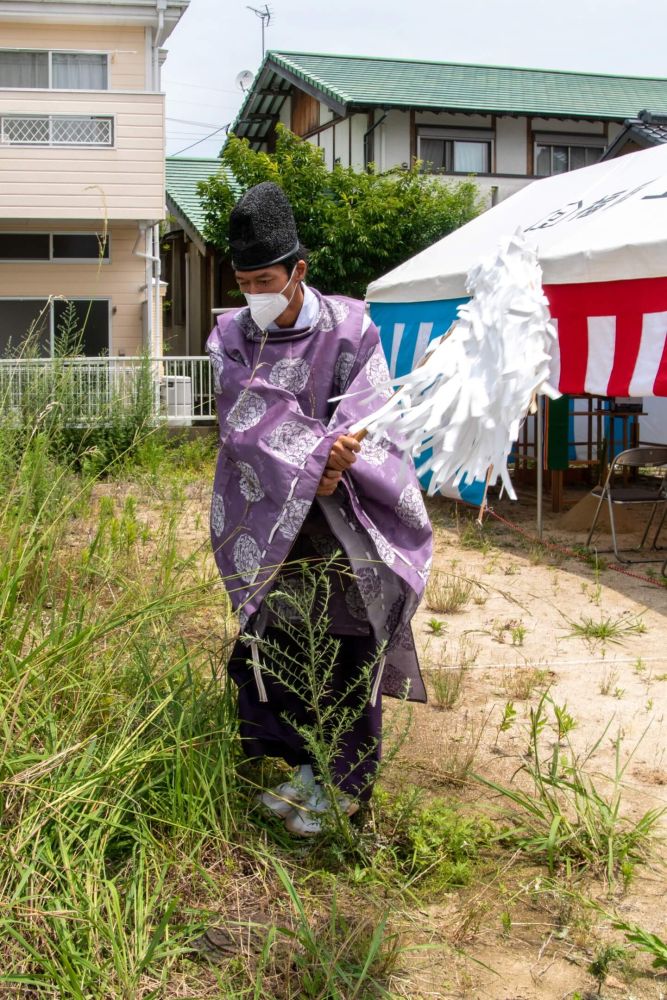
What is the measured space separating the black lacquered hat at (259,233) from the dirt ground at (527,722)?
1.07 m

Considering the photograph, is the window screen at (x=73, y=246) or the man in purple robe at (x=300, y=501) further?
the window screen at (x=73, y=246)

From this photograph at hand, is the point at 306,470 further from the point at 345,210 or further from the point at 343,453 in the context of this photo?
the point at 345,210

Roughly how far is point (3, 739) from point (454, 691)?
1987 millimetres

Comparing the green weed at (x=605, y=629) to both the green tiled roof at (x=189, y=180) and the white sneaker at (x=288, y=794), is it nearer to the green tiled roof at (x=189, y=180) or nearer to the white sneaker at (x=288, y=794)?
the white sneaker at (x=288, y=794)

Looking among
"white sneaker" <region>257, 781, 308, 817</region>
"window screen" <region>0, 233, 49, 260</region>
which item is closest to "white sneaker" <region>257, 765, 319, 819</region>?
"white sneaker" <region>257, 781, 308, 817</region>

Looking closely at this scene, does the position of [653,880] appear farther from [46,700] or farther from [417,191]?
[417,191]

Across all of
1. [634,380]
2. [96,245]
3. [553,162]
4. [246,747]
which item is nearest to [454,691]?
[246,747]

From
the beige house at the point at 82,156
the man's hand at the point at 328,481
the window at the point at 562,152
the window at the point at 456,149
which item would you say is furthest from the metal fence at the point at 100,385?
the window at the point at 562,152

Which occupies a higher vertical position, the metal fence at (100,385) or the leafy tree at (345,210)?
the leafy tree at (345,210)

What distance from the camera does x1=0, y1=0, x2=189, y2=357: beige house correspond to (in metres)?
14.3

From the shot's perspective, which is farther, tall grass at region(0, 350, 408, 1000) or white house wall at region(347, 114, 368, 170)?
white house wall at region(347, 114, 368, 170)

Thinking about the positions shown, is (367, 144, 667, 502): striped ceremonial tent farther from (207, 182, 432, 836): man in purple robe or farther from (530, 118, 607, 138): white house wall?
(530, 118, 607, 138): white house wall

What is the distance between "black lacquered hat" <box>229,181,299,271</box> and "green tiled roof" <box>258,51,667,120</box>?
1518cm

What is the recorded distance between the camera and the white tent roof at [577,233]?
19.8 feet
